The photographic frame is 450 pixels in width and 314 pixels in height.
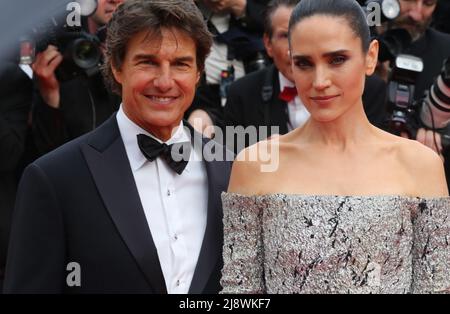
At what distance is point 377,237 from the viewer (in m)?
1.83

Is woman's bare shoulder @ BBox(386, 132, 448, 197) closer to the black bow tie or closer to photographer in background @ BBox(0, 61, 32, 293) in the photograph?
the black bow tie

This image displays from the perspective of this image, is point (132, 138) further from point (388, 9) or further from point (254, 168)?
point (388, 9)

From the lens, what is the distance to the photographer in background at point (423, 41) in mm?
3840

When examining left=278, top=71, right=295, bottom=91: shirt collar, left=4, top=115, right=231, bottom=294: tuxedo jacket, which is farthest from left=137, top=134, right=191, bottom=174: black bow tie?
left=278, top=71, right=295, bottom=91: shirt collar

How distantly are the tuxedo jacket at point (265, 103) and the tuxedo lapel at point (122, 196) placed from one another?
5.22 ft

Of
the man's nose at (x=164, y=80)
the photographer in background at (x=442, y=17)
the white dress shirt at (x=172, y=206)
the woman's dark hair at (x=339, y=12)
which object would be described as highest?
the woman's dark hair at (x=339, y=12)

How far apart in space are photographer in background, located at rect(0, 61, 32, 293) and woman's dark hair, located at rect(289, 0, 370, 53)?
6.24 ft

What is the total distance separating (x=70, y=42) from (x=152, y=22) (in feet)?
5.13

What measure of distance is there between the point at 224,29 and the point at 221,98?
1.36ft

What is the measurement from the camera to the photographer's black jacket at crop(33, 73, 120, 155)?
3484 mm

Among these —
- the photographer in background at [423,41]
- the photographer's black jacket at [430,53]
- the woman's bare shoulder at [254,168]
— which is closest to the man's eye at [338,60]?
the woman's bare shoulder at [254,168]

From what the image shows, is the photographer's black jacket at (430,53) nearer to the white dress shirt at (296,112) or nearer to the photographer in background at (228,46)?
the white dress shirt at (296,112)

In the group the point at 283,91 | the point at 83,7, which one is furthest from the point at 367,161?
the point at 83,7

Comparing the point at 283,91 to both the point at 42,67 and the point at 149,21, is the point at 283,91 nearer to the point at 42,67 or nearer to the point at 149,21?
the point at 42,67
